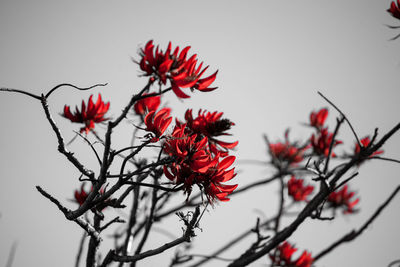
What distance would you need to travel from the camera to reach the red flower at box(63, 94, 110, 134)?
1234 mm

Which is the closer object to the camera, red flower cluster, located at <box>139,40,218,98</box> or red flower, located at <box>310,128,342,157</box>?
red flower cluster, located at <box>139,40,218,98</box>

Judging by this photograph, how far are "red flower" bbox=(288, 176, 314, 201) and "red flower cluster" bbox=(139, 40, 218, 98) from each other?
6.54 ft

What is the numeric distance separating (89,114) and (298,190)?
195 cm

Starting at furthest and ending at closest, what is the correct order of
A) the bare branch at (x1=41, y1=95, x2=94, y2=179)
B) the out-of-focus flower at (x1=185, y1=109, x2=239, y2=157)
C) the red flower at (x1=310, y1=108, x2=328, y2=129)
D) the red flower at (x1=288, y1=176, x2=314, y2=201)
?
the red flower at (x1=288, y1=176, x2=314, y2=201)
the red flower at (x1=310, y1=108, x2=328, y2=129)
the out-of-focus flower at (x1=185, y1=109, x2=239, y2=157)
the bare branch at (x1=41, y1=95, x2=94, y2=179)

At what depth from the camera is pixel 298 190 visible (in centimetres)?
255

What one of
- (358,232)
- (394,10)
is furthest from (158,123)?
(394,10)

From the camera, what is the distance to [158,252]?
75 cm

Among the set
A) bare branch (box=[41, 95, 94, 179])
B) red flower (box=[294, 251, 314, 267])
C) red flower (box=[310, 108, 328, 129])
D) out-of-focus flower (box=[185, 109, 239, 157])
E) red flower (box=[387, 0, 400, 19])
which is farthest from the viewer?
red flower (box=[310, 108, 328, 129])

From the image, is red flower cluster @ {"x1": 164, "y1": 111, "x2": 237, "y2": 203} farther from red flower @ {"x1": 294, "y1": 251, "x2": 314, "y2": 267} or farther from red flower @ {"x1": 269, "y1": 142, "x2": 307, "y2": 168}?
red flower @ {"x1": 269, "y1": 142, "x2": 307, "y2": 168}

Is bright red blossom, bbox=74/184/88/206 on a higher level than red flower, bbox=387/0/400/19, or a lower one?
lower

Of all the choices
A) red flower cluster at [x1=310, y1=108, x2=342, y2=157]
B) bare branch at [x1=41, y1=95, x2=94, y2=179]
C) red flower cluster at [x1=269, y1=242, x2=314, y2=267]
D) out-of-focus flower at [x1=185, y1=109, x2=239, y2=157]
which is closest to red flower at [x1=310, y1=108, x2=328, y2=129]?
red flower cluster at [x1=310, y1=108, x2=342, y2=157]

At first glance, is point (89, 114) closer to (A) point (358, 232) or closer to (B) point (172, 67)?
(B) point (172, 67)

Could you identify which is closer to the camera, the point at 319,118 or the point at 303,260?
the point at 303,260

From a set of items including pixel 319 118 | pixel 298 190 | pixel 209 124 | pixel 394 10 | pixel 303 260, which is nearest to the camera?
pixel 209 124
